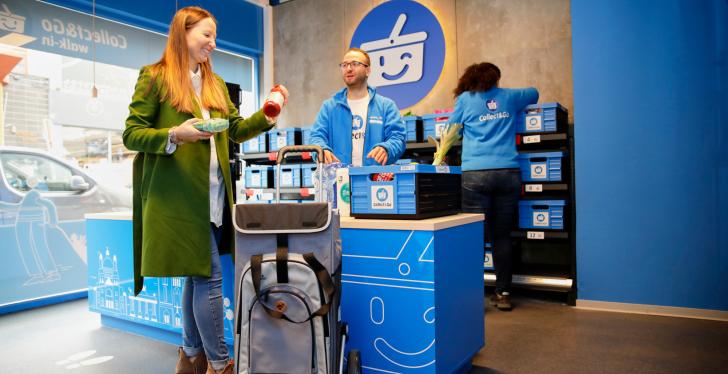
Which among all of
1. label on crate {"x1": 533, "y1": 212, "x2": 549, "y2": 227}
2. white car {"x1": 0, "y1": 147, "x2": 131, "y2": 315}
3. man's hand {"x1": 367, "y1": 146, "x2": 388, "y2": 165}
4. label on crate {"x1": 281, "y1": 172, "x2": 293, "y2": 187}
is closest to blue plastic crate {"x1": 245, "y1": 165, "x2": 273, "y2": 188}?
label on crate {"x1": 281, "y1": 172, "x2": 293, "y2": 187}

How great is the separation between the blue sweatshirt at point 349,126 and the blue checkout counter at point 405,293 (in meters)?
0.81

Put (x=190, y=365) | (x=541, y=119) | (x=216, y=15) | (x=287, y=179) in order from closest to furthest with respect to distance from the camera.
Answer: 1. (x=190, y=365)
2. (x=541, y=119)
3. (x=287, y=179)
4. (x=216, y=15)

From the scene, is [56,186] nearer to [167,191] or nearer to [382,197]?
[167,191]

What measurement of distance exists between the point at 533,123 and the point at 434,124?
0.88 m

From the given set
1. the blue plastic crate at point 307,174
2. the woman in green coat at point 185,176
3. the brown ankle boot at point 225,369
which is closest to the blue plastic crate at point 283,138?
the blue plastic crate at point 307,174

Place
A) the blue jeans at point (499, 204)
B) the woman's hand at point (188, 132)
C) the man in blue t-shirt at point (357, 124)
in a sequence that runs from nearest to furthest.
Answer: the woman's hand at point (188, 132), the man in blue t-shirt at point (357, 124), the blue jeans at point (499, 204)

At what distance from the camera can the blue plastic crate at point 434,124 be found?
449cm

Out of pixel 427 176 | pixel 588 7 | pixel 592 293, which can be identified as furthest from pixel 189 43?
pixel 592 293

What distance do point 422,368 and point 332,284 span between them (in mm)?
613

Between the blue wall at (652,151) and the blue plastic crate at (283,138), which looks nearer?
the blue wall at (652,151)

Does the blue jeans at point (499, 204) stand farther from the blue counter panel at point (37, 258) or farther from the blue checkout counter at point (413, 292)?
the blue counter panel at point (37, 258)

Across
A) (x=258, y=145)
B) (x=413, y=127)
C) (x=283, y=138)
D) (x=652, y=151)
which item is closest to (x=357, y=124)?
(x=413, y=127)

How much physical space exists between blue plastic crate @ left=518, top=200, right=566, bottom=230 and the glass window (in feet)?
13.0

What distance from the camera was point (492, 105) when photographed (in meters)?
3.88
